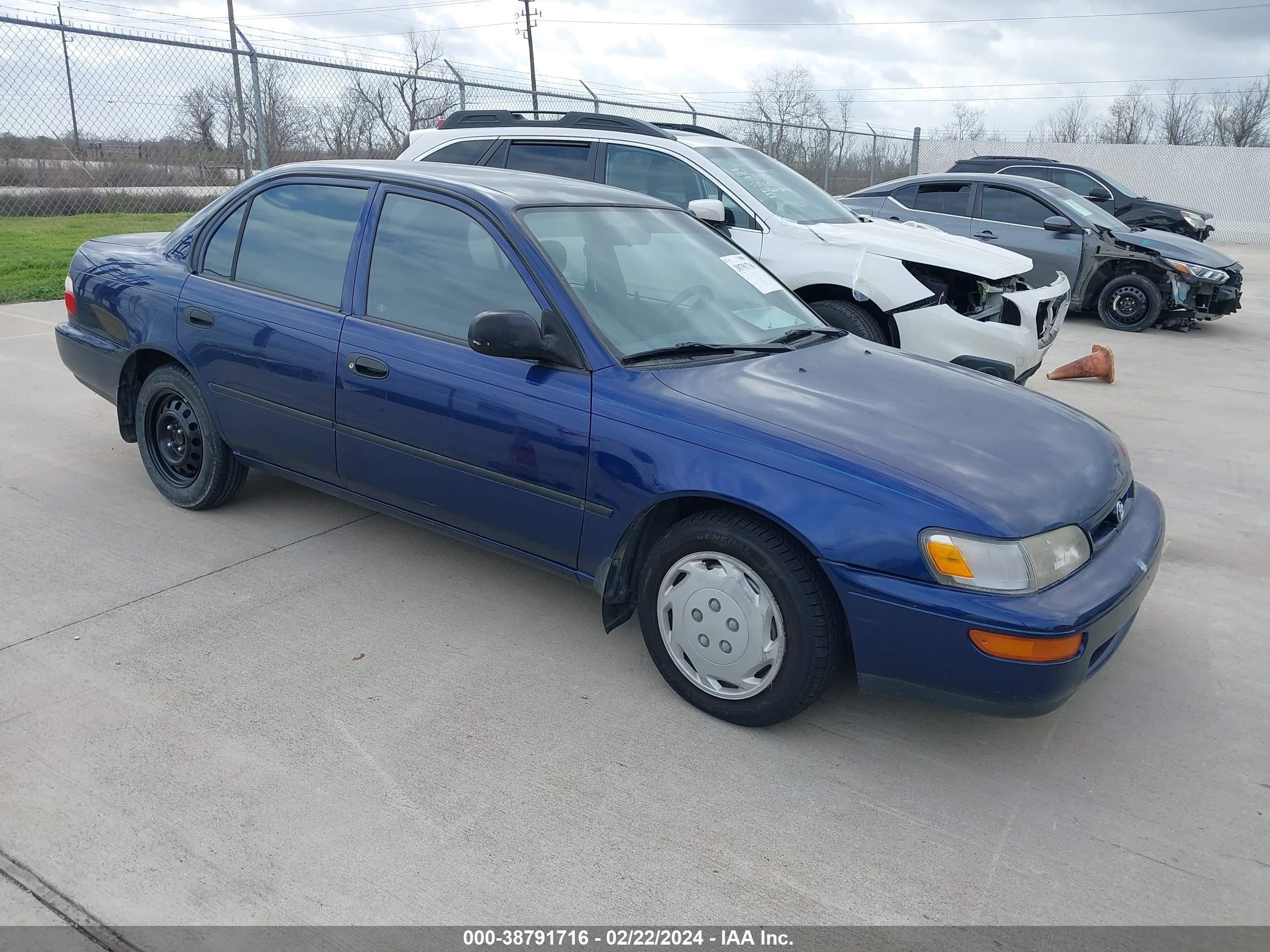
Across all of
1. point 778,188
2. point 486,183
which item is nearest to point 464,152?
point 778,188

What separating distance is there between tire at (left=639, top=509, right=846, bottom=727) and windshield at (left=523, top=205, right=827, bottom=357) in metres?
0.74

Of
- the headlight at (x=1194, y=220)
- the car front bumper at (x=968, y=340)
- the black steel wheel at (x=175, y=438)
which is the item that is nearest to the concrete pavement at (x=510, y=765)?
the black steel wheel at (x=175, y=438)

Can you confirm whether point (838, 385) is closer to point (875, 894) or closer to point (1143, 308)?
point (875, 894)

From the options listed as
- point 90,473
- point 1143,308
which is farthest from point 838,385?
point 1143,308

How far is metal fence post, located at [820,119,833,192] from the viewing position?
1988 centimetres

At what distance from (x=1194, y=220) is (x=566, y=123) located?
501 inches

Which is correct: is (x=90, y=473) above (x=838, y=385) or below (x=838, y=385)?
below

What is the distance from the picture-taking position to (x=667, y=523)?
3.29 meters

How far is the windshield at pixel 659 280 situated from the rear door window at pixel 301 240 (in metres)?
0.83

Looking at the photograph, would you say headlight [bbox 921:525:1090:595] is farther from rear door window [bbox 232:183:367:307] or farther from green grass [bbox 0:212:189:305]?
green grass [bbox 0:212:189:305]

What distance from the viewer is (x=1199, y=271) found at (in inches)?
416

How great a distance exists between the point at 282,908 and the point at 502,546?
1.51 metres

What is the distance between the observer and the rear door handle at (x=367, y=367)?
3670 mm

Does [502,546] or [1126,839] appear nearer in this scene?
[1126,839]
